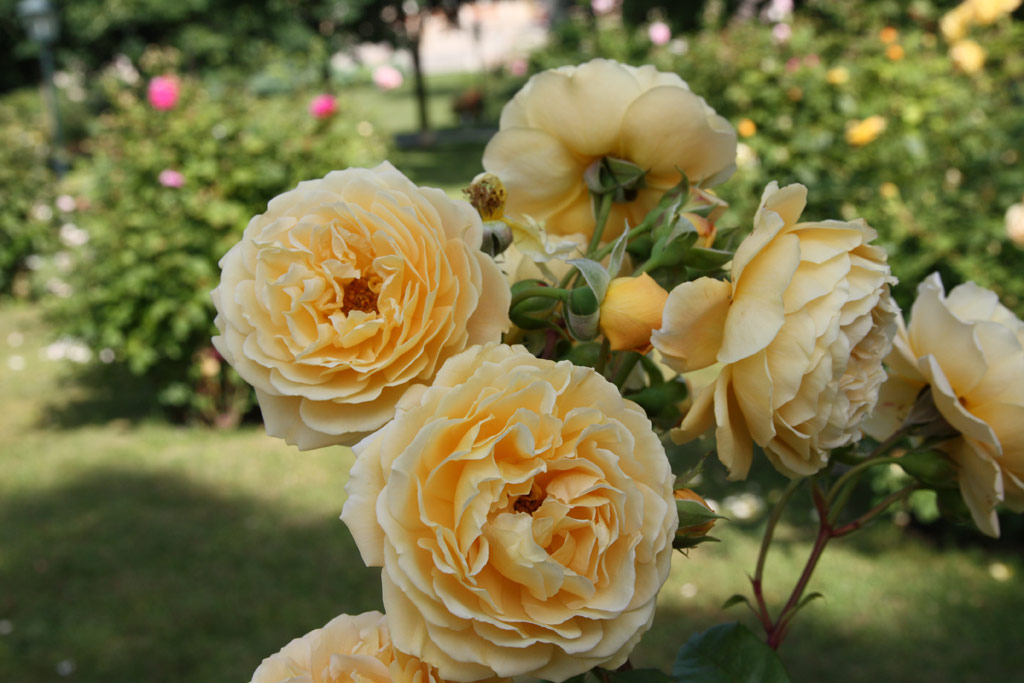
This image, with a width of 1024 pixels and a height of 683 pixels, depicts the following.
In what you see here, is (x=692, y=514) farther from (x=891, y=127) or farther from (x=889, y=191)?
(x=891, y=127)

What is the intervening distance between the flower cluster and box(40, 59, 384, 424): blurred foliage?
3.49m

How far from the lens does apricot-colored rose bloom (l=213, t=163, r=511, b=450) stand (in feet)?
1.55

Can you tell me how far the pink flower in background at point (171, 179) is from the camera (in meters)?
3.79

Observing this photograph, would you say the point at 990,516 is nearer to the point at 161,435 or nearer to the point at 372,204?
the point at 372,204

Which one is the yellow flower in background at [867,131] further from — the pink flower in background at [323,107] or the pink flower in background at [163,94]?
the pink flower in background at [163,94]

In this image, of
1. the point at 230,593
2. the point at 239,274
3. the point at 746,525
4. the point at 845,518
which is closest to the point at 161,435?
the point at 230,593

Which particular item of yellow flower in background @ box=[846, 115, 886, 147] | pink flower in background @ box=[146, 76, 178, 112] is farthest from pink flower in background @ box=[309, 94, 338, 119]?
yellow flower in background @ box=[846, 115, 886, 147]

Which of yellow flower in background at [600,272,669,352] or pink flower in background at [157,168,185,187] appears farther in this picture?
pink flower in background at [157,168,185,187]

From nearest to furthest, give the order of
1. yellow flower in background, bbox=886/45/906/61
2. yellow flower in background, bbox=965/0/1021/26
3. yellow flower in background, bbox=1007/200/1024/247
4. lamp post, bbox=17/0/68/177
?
1. yellow flower in background, bbox=1007/200/1024/247
2. yellow flower in background, bbox=965/0/1021/26
3. yellow flower in background, bbox=886/45/906/61
4. lamp post, bbox=17/0/68/177

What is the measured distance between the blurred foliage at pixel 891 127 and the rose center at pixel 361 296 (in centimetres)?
166

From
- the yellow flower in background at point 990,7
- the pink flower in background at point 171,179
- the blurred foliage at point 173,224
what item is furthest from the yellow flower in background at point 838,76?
the pink flower in background at point 171,179

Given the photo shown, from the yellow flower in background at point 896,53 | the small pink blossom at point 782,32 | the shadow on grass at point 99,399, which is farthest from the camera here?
the shadow on grass at point 99,399

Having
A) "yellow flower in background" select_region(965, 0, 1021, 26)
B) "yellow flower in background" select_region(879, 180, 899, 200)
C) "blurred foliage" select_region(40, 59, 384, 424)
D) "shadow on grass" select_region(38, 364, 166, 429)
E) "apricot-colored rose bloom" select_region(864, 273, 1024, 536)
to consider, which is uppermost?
"apricot-colored rose bloom" select_region(864, 273, 1024, 536)

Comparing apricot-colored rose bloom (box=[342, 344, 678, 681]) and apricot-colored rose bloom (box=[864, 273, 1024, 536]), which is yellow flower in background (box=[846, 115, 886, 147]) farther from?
apricot-colored rose bloom (box=[342, 344, 678, 681])
